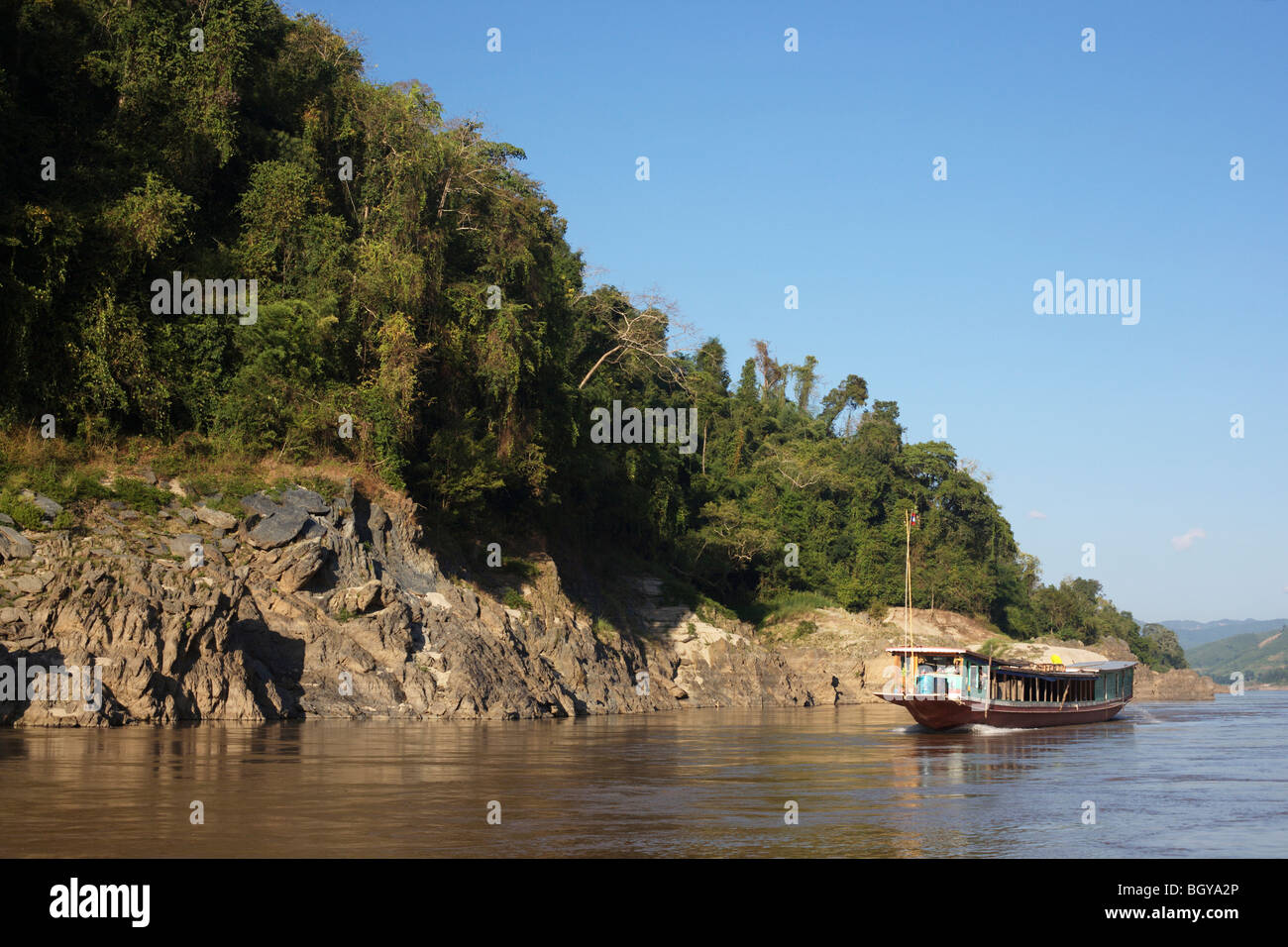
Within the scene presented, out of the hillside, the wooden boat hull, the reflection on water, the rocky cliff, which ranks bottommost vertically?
the wooden boat hull

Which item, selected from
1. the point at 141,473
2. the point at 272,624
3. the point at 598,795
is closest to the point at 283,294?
the point at 141,473

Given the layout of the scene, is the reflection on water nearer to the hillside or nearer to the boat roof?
the boat roof

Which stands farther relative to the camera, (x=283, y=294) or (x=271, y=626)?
(x=283, y=294)

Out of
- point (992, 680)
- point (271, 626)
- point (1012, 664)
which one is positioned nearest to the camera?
point (271, 626)

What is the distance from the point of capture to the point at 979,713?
3853cm

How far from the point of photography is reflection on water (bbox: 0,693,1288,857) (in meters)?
14.4

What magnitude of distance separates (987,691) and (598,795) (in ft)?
75.8

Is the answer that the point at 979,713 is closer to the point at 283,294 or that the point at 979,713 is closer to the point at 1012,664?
the point at 1012,664

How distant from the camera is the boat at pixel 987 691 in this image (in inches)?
1468

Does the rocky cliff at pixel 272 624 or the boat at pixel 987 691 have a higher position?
the rocky cliff at pixel 272 624

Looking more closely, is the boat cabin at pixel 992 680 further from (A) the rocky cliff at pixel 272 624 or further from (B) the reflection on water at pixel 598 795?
(A) the rocky cliff at pixel 272 624

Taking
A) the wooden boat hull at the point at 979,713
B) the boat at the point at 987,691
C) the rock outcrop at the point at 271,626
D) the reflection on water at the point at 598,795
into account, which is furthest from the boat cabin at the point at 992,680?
the rock outcrop at the point at 271,626

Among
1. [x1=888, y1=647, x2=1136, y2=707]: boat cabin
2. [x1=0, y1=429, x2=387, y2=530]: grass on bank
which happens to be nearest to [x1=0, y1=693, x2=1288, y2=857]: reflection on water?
[x1=888, y1=647, x2=1136, y2=707]: boat cabin

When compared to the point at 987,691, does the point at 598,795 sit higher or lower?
higher
